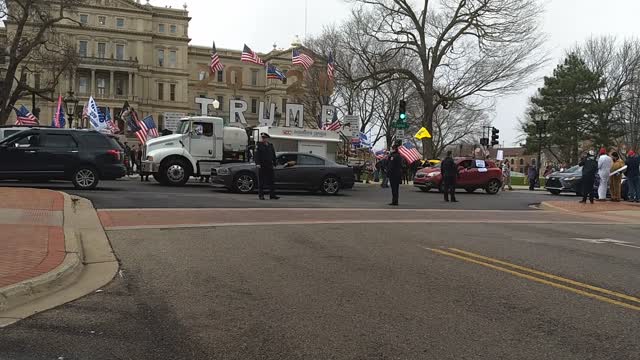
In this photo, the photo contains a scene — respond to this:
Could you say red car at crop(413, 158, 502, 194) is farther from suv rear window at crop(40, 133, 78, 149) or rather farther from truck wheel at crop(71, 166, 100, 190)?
suv rear window at crop(40, 133, 78, 149)

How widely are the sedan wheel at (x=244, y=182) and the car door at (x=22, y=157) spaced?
580 centimetres

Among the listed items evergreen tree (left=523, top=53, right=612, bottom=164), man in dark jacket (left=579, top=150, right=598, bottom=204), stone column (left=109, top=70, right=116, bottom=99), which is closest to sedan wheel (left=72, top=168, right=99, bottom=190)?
man in dark jacket (left=579, top=150, right=598, bottom=204)

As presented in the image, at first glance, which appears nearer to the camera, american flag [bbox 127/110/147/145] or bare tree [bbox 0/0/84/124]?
american flag [bbox 127/110/147/145]

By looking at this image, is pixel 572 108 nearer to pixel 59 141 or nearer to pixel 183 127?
pixel 183 127

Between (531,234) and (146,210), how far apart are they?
8011mm

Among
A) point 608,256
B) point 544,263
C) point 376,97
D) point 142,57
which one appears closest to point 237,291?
point 544,263

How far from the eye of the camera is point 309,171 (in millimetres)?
20125

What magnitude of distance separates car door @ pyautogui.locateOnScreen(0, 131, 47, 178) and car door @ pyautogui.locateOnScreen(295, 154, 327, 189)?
26.5 feet

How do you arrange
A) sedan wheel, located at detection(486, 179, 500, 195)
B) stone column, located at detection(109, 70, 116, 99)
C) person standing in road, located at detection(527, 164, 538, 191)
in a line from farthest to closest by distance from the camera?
1. stone column, located at detection(109, 70, 116, 99)
2. person standing in road, located at detection(527, 164, 538, 191)
3. sedan wheel, located at detection(486, 179, 500, 195)

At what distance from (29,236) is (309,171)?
1259cm

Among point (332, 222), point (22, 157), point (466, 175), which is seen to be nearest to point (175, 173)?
point (22, 157)

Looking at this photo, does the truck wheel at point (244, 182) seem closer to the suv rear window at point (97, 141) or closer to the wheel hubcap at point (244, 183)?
the wheel hubcap at point (244, 183)

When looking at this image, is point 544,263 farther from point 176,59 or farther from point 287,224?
point 176,59

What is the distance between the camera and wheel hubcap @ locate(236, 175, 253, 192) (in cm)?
1902
